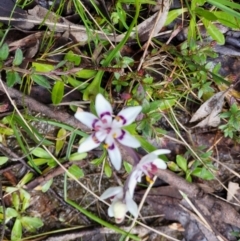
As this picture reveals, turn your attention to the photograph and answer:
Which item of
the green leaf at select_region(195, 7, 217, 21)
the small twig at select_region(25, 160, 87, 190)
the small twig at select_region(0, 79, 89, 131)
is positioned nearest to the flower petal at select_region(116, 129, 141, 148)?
the small twig at select_region(0, 79, 89, 131)

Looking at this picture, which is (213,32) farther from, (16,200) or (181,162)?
(16,200)

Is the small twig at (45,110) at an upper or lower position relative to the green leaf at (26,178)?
upper

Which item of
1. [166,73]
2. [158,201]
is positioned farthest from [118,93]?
[158,201]

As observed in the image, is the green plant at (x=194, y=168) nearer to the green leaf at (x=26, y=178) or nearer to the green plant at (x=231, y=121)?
the green plant at (x=231, y=121)

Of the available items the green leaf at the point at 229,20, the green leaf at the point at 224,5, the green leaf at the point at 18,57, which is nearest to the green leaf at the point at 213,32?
the green leaf at the point at 229,20

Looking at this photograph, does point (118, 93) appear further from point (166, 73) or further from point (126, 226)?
point (126, 226)
